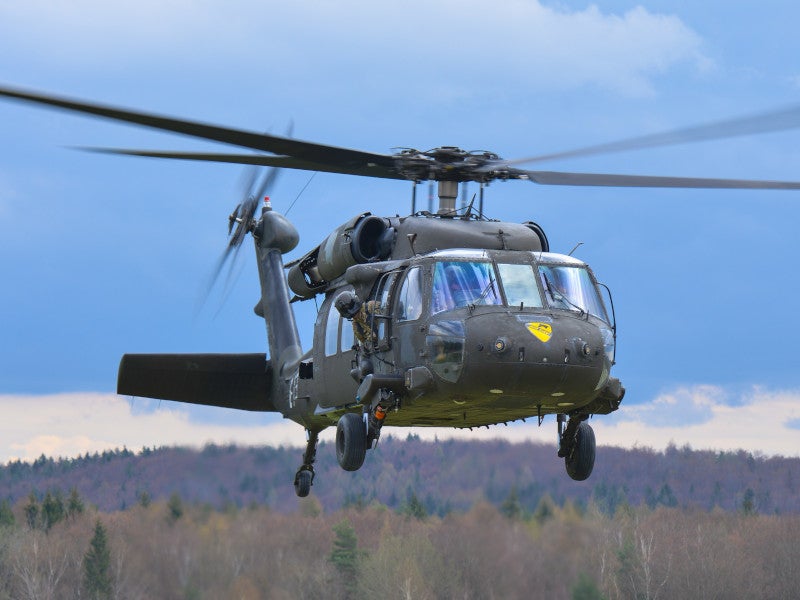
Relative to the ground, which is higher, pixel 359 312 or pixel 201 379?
pixel 359 312

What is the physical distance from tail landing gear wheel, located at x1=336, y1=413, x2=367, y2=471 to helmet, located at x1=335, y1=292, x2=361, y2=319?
3.70 feet

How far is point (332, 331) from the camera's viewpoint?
16641 millimetres

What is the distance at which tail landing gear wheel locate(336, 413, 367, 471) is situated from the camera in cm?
1540

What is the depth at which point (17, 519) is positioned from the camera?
53438mm

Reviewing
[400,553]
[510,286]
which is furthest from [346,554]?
[510,286]

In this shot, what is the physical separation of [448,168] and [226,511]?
14.8m

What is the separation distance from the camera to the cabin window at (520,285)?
14594 millimetres

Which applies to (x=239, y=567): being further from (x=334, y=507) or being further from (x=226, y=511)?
(x=226, y=511)

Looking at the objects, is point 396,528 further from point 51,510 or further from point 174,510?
point 174,510

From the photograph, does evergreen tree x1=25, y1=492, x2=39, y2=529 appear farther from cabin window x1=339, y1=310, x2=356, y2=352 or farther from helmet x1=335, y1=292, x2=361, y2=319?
helmet x1=335, y1=292, x2=361, y2=319

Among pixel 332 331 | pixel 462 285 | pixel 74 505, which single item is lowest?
pixel 74 505

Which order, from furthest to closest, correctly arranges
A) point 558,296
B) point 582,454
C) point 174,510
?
point 174,510 → point 582,454 → point 558,296

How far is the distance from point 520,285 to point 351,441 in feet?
8.19

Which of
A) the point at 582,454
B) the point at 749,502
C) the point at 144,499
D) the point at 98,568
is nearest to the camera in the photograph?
the point at 582,454
